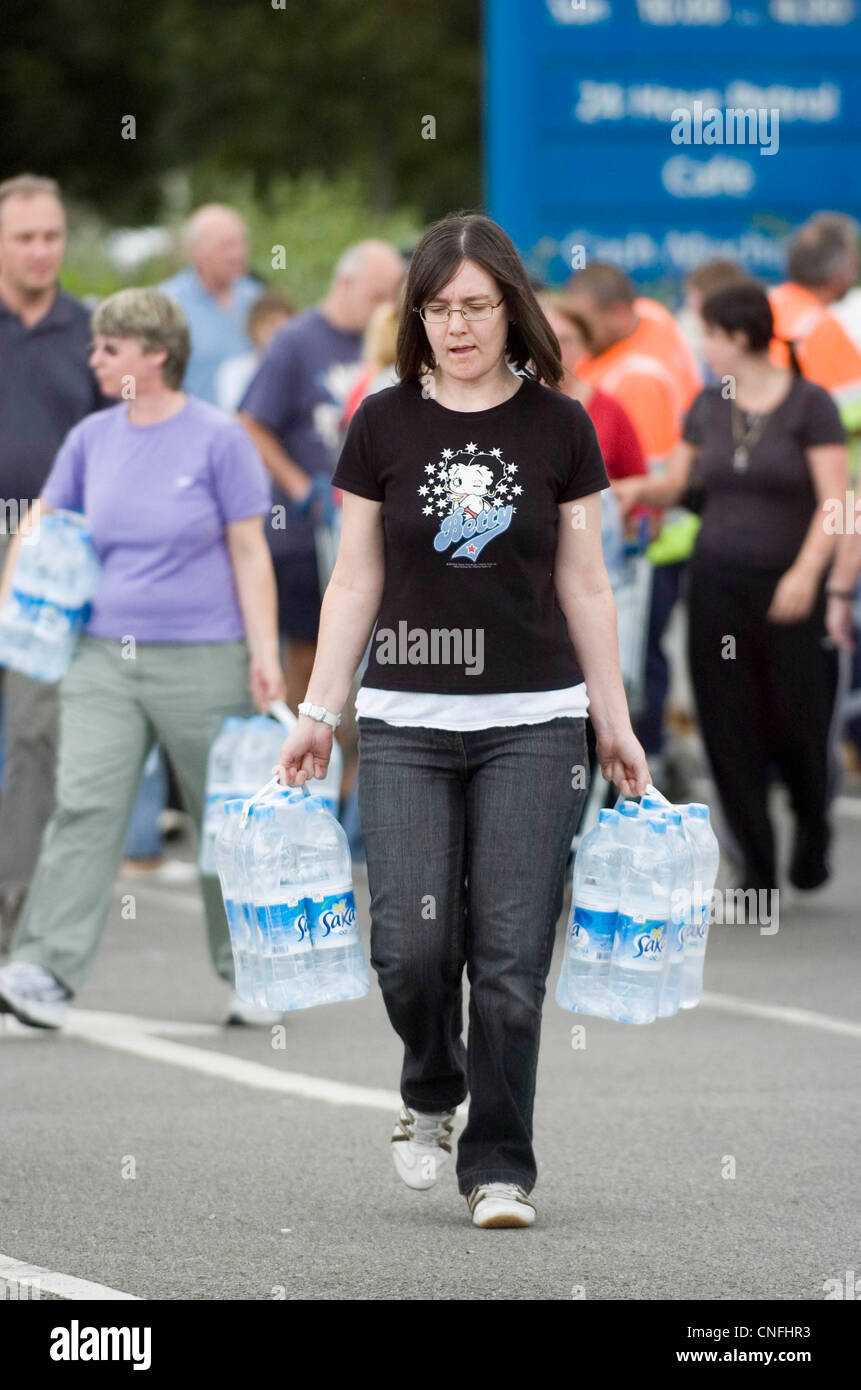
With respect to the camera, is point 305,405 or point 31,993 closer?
point 31,993

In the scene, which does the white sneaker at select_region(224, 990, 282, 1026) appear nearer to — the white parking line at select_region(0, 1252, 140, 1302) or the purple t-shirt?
the purple t-shirt

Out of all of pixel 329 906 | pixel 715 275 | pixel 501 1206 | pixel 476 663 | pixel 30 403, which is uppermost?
pixel 715 275

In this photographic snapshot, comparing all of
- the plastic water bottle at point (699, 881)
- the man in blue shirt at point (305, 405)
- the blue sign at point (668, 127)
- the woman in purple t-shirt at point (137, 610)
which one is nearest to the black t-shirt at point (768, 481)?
the woman in purple t-shirt at point (137, 610)

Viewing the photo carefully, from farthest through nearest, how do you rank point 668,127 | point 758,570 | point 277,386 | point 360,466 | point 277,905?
point 668,127 → point 277,386 → point 758,570 → point 277,905 → point 360,466

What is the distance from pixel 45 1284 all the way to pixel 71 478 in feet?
10.7

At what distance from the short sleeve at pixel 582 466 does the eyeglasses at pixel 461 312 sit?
284 mm

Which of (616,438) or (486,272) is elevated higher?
(486,272)

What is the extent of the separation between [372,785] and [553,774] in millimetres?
370

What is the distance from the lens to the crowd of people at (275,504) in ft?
25.4

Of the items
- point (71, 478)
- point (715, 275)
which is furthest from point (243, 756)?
point (715, 275)

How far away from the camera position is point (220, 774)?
775cm

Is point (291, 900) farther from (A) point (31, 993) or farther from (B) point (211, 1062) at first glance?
(A) point (31, 993)

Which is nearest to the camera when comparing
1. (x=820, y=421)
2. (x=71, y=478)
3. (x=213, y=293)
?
(x=71, y=478)

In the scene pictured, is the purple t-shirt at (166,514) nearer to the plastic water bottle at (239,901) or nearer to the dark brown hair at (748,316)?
the plastic water bottle at (239,901)
